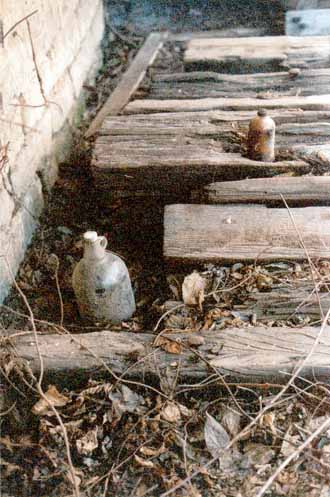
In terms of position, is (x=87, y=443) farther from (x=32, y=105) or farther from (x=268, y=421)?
(x=32, y=105)

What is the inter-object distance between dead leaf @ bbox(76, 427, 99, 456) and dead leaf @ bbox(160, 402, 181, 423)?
34cm

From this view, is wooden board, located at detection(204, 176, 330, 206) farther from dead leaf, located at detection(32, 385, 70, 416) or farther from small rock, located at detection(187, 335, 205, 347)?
dead leaf, located at detection(32, 385, 70, 416)

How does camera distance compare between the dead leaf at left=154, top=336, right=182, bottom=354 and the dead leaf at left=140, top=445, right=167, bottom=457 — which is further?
the dead leaf at left=154, top=336, right=182, bottom=354

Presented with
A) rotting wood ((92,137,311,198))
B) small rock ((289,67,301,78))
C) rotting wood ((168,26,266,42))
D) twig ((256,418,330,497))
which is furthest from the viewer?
rotting wood ((168,26,266,42))

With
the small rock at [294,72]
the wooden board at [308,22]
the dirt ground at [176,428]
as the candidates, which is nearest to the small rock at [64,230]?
the dirt ground at [176,428]

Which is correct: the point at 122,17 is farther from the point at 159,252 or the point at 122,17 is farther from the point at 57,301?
the point at 57,301

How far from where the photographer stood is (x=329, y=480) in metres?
2.28

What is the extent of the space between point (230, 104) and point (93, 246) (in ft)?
6.96

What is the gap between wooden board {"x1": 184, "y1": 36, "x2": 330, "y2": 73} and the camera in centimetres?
500

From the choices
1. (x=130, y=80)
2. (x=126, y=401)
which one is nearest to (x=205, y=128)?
(x=130, y=80)

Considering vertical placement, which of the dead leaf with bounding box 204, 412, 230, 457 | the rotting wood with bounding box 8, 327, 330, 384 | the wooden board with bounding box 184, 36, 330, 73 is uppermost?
the wooden board with bounding box 184, 36, 330, 73

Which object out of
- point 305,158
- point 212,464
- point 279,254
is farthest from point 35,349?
point 305,158

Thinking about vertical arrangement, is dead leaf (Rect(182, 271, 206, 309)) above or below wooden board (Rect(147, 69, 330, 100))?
below

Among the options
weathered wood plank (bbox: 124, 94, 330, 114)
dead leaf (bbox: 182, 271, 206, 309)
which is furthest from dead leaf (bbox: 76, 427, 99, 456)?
weathered wood plank (bbox: 124, 94, 330, 114)
